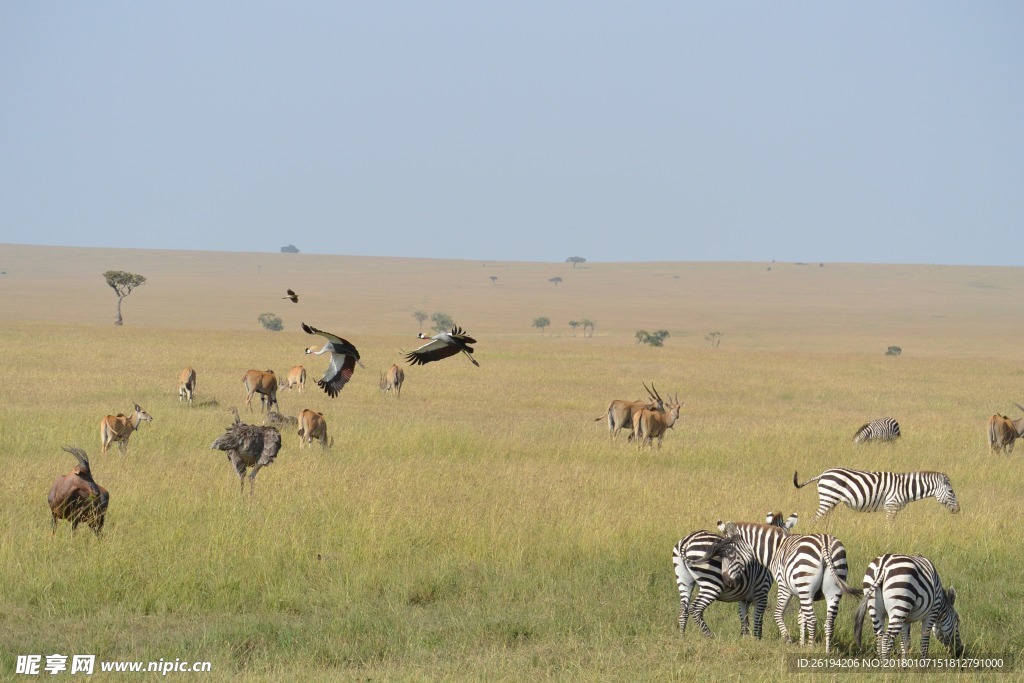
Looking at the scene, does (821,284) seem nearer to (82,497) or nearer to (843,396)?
(843,396)

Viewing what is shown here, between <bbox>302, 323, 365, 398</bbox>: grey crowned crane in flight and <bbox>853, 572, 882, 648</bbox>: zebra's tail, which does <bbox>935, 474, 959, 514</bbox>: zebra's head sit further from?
<bbox>302, 323, 365, 398</bbox>: grey crowned crane in flight

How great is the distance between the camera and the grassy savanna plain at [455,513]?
7.15 meters

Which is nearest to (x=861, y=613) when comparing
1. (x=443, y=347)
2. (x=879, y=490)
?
(x=443, y=347)

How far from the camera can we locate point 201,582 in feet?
27.7

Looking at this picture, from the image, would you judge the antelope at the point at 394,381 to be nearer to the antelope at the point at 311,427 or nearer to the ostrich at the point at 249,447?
the antelope at the point at 311,427

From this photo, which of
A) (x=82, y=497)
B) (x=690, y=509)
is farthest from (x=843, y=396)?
(x=82, y=497)

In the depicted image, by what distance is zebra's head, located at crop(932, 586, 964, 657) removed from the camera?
678cm

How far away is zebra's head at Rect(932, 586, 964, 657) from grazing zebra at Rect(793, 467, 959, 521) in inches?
207

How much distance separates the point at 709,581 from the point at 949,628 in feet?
4.97

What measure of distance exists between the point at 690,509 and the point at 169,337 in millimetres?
33473

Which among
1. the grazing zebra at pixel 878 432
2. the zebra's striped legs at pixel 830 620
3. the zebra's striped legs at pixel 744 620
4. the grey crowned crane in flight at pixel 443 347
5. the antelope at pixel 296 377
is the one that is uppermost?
the grey crowned crane in flight at pixel 443 347

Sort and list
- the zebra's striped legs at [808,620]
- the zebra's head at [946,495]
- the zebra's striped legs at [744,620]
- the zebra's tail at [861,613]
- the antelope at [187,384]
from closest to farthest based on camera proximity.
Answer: the zebra's tail at [861,613] < the zebra's striped legs at [808,620] < the zebra's striped legs at [744,620] < the zebra's head at [946,495] < the antelope at [187,384]

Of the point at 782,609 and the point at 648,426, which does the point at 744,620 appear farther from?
the point at 648,426

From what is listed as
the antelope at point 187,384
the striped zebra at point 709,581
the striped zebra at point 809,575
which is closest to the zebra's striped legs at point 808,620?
the striped zebra at point 809,575
